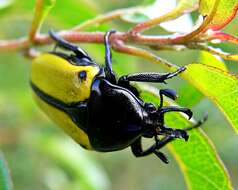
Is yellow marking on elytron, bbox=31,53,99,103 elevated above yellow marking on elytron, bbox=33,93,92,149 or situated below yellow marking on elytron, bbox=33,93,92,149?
above

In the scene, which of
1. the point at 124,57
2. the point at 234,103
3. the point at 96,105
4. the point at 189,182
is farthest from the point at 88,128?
the point at 124,57

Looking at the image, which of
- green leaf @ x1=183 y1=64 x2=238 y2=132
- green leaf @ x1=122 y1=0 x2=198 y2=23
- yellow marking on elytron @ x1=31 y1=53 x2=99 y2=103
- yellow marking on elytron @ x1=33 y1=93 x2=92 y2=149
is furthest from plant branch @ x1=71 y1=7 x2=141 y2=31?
green leaf @ x1=183 y1=64 x2=238 y2=132

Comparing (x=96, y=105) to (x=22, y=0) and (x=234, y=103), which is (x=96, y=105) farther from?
A: (x=22, y=0)

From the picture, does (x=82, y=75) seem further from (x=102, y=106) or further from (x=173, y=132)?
(x=173, y=132)

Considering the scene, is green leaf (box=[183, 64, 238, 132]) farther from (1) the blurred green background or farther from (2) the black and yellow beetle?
(1) the blurred green background

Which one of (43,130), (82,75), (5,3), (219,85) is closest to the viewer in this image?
(219,85)

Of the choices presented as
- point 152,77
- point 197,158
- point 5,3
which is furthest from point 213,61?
point 5,3
